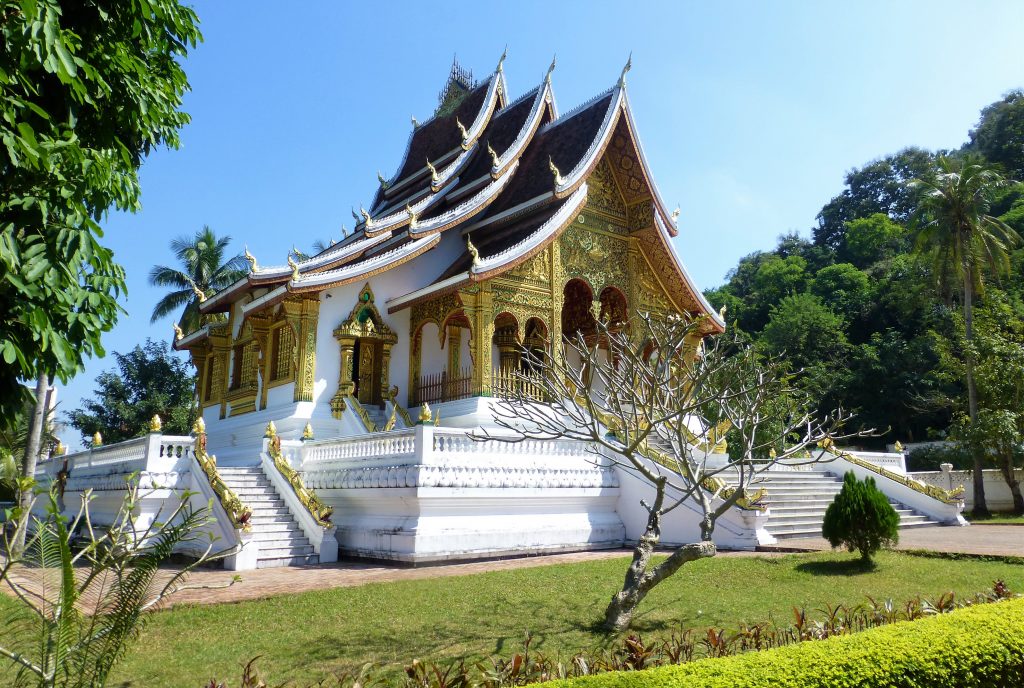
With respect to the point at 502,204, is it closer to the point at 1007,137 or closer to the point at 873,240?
the point at 873,240

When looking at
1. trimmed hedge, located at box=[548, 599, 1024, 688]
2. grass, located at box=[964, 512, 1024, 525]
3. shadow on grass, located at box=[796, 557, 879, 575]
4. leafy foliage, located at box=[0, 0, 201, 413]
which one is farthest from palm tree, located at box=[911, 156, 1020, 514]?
leafy foliage, located at box=[0, 0, 201, 413]

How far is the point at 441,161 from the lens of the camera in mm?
20266

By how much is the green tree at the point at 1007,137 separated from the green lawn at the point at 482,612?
1706 inches

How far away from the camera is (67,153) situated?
4617 millimetres

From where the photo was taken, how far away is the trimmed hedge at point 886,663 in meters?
3.22

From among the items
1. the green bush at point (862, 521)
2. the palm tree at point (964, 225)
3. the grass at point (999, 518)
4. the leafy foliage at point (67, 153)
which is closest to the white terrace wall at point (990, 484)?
the grass at point (999, 518)

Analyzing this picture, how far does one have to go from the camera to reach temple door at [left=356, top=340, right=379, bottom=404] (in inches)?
603

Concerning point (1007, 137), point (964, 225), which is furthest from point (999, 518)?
point (1007, 137)

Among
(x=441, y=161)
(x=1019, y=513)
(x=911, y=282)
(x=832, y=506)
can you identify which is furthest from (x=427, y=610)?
(x=911, y=282)

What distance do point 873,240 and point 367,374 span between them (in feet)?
129

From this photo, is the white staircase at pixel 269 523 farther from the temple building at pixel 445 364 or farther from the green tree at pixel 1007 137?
the green tree at pixel 1007 137

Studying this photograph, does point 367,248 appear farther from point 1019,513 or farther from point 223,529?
point 1019,513

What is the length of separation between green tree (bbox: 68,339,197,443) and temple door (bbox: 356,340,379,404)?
13886mm

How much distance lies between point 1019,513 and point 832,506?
44.3 ft
